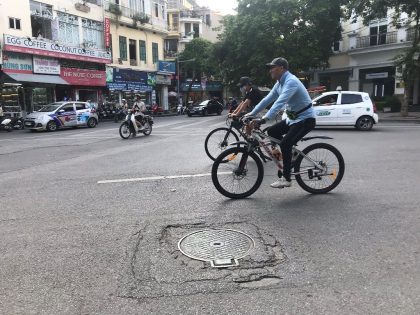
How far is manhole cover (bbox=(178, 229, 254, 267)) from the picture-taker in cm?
380

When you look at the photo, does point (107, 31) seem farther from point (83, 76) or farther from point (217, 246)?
point (217, 246)

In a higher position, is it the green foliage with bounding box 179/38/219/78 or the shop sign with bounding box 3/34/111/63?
the green foliage with bounding box 179/38/219/78

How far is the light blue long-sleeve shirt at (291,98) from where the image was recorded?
5605 millimetres

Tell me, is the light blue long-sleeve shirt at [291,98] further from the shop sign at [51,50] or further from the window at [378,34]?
the window at [378,34]

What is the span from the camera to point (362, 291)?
3158 millimetres

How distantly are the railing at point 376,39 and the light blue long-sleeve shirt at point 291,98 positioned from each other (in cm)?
3009

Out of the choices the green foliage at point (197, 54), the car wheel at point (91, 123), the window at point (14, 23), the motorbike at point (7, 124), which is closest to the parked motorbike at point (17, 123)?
the motorbike at point (7, 124)

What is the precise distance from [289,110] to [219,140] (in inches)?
138

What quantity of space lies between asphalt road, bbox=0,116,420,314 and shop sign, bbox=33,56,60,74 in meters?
22.1

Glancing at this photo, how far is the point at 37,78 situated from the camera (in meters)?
27.2

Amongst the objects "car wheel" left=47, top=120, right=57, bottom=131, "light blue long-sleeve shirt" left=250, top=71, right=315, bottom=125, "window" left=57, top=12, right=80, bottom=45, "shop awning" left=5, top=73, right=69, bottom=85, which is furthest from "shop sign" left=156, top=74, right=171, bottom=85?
"light blue long-sleeve shirt" left=250, top=71, right=315, bottom=125

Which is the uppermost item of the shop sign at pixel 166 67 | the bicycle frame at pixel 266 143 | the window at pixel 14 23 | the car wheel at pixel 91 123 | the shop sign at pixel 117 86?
the window at pixel 14 23

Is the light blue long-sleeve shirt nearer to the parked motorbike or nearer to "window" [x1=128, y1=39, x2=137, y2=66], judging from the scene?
the parked motorbike

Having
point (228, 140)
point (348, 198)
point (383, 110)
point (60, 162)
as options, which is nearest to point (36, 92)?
point (60, 162)
